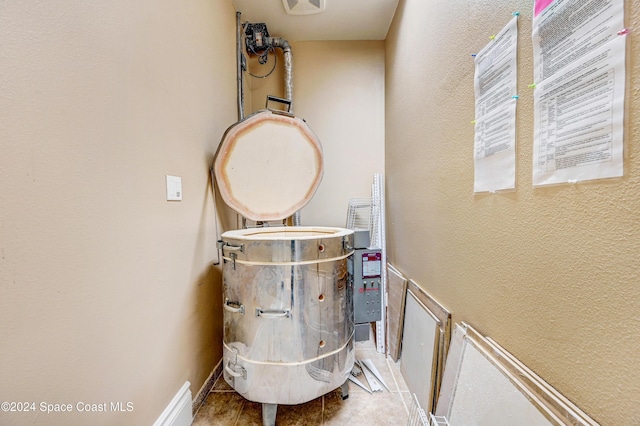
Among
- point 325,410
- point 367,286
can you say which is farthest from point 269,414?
point 367,286

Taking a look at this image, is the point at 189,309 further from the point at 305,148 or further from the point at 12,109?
the point at 305,148

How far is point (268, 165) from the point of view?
1.73 metres

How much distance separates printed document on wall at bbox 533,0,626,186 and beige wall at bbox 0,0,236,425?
51.0 inches

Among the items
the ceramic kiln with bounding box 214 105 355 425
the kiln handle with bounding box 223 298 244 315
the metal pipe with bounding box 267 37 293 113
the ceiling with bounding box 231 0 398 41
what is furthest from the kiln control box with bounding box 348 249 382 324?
the ceiling with bounding box 231 0 398 41

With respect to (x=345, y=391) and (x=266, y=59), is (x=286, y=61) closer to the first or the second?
(x=266, y=59)

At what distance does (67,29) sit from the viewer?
68cm

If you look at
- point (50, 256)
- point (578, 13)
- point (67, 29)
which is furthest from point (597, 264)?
point (67, 29)

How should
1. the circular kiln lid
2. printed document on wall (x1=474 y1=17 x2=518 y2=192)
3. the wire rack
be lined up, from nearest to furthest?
printed document on wall (x1=474 y1=17 x2=518 y2=192)
the circular kiln lid
the wire rack

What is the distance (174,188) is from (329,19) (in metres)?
1.96

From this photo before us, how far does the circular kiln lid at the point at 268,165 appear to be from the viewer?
62.1 inches

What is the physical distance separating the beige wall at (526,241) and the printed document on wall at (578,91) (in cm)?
2

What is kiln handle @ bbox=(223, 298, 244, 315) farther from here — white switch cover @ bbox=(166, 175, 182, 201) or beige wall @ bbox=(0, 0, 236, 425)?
white switch cover @ bbox=(166, 175, 182, 201)

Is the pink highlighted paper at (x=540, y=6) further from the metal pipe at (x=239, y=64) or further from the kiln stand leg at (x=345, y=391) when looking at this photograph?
the metal pipe at (x=239, y=64)

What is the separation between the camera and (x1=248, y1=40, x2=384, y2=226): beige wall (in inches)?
93.2
